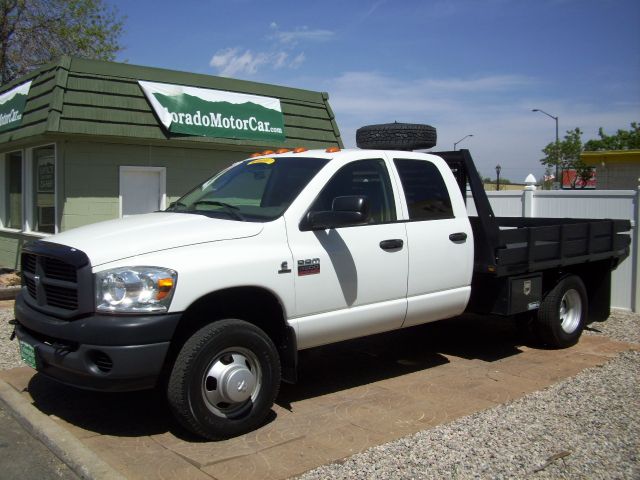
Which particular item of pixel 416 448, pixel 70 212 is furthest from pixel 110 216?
pixel 416 448

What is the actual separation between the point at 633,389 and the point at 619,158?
26112mm

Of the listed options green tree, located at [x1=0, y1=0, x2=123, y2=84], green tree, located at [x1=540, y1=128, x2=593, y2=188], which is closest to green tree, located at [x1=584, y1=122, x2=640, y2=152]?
green tree, located at [x1=540, y1=128, x2=593, y2=188]

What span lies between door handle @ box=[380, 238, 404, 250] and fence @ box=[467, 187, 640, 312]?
204 inches

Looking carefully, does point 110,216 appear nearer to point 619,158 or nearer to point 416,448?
point 416,448

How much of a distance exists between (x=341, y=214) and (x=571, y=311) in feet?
12.9

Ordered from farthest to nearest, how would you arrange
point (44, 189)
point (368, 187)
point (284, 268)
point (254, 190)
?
point (44, 189) → point (368, 187) → point (254, 190) → point (284, 268)

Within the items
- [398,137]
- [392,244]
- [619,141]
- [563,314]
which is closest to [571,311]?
[563,314]

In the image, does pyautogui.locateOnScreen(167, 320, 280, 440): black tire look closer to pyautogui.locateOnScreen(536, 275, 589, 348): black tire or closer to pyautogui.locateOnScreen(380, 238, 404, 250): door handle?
pyautogui.locateOnScreen(380, 238, 404, 250): door handle

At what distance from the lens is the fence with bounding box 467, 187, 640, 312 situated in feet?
29.9

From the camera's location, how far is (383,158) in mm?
5695

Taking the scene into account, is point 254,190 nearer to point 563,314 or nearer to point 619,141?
point 563,314

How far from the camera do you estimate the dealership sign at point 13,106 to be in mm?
11812

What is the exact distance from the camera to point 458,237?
598cm

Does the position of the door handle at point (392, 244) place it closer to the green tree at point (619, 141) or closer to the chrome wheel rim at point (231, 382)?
the chrome wheel rim at point (231, 382)
